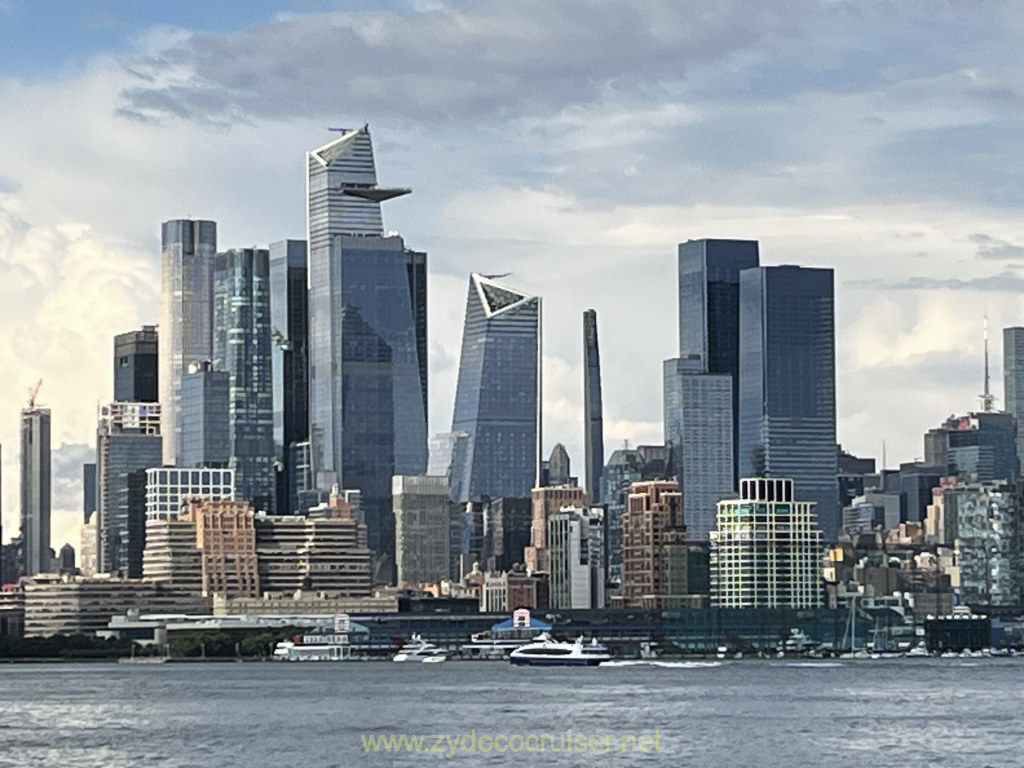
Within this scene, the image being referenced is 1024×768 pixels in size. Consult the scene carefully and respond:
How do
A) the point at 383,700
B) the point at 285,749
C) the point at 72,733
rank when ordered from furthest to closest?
the point at 383,700, the point at 72,733, the point at 285,749

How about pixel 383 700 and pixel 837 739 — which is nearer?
pixel 837 739

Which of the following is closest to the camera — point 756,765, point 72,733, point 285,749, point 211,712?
point 756,765

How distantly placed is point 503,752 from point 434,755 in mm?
3697

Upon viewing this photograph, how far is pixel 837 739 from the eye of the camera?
136 m

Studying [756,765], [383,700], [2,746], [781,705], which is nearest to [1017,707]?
[781,705]

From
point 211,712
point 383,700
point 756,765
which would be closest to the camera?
point 756,765

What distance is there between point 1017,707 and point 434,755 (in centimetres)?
5954

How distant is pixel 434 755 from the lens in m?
123

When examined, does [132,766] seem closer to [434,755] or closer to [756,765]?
[434,755]

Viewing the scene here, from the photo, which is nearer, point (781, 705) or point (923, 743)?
point (923, 743)

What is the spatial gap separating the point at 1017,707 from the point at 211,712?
2032 inches

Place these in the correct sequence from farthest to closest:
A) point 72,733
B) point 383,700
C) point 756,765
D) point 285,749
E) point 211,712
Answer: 1. point 383,700
2. point 211,712
3. point 72,733
4. point 285,749
5. point 756,765

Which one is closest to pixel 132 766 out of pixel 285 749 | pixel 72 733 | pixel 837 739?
pixel 285 749

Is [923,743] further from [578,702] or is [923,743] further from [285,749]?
[578,702]
